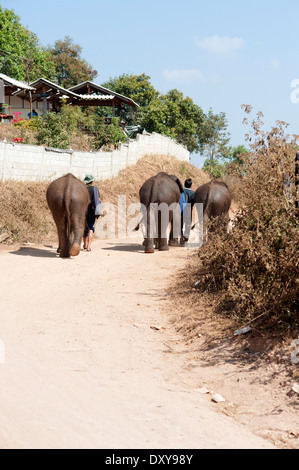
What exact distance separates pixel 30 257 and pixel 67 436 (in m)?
8.86

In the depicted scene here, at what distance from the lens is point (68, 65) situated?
57688 mm

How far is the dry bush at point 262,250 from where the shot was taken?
20.9ft

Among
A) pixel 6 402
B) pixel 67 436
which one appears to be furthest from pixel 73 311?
pixel 67 436

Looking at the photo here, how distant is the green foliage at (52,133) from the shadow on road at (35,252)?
10079 millimetres

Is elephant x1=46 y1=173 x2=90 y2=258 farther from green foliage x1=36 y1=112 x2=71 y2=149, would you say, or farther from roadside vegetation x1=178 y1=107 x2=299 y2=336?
green foliage x1=36 y1=112 x2=71 y2=149

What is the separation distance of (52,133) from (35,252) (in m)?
11.6

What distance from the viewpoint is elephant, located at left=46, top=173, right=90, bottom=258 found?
12.5 meters

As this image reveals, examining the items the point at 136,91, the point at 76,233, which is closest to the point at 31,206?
the point at 76,233

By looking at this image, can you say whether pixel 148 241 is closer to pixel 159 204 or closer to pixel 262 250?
pixel 159 204

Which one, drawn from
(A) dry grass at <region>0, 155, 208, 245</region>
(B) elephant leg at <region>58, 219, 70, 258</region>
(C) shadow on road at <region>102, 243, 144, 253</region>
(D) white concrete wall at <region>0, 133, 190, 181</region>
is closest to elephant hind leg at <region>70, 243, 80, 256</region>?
(B) elephant leg at <region>58, 219, 70, 258</region>

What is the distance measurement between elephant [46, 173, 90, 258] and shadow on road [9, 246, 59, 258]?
457 mm

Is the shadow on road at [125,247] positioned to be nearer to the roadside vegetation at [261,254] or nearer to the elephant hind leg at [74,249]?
the elephant hind leg at [74,249]

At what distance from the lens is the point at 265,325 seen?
638 centimetres

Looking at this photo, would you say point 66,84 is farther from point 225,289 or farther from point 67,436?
point 67,436
